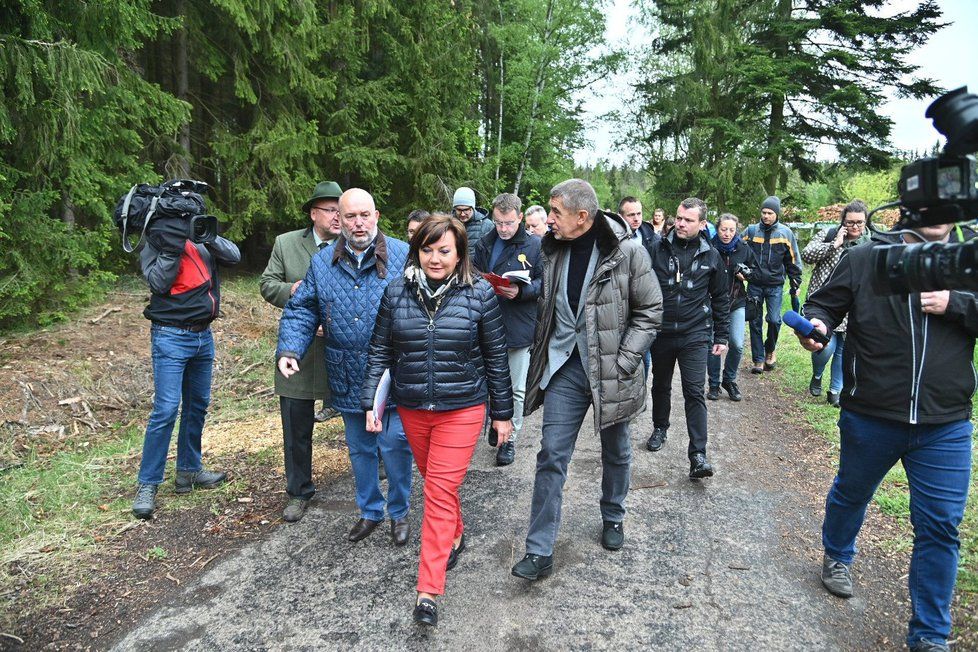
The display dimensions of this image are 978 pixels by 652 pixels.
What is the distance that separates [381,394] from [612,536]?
1.79 metres

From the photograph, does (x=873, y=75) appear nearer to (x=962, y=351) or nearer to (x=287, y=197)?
(x=287, y=197)

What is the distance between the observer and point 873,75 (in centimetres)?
2192

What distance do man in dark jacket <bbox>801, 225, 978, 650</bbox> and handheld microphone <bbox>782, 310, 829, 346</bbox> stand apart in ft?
0.16

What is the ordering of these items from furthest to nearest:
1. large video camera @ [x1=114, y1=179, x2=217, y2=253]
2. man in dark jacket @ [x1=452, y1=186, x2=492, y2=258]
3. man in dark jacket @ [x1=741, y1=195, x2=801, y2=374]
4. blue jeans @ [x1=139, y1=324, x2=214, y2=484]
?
man in dark jacket @ [x1=741, y1=195, x2=801, y2=374]
man in dark jacket @ [x1=452, y1=186, x2=492, y2=258]
blue jeans @ [x1=139, y1=324, x2=214, y2=484]
large video camera @ [x1=114, y1=179, x2=217, y2=253]

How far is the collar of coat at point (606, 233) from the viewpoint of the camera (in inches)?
138

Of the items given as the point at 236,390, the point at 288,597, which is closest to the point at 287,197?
the point at 236,390

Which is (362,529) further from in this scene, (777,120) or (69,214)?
(777,120)

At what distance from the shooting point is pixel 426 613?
3.00 m

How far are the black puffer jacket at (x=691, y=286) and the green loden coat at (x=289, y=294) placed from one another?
2878 mm

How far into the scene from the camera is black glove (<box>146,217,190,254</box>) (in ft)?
13.4

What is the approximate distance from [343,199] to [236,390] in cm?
420

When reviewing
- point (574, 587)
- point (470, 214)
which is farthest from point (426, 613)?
point (470, 214)

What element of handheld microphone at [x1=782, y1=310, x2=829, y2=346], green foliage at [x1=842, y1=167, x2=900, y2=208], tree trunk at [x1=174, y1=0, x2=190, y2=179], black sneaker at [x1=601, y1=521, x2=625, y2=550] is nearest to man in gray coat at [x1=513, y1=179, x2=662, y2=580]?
black sneaker at [x1=601, y1=521, x2=625, y2=550]

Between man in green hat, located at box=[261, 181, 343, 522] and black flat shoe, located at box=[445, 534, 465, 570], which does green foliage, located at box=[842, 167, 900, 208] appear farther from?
black flat shoe, located at box=[445, 534, 465, 570]
